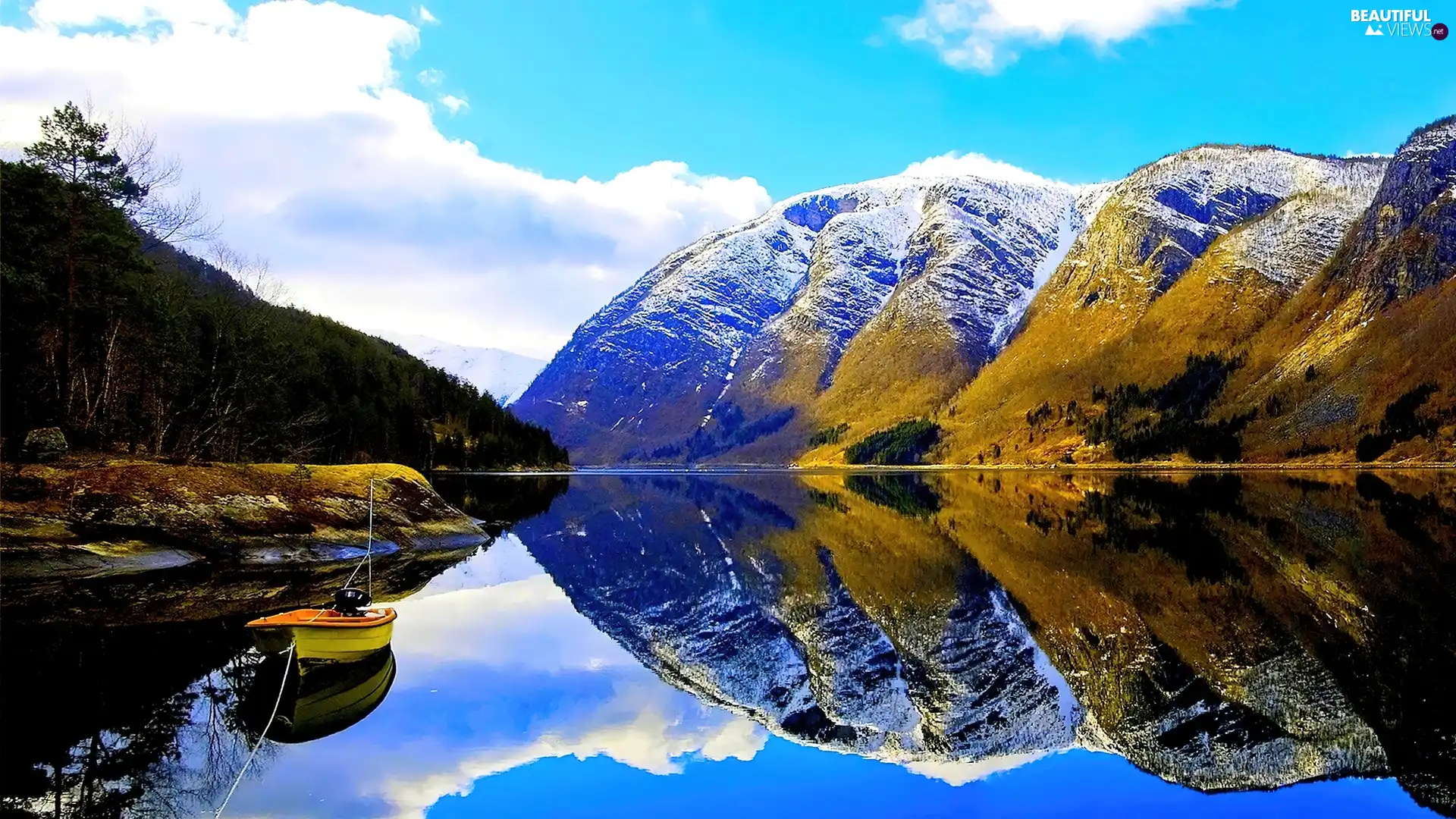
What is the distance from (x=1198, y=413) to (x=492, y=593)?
635 ft

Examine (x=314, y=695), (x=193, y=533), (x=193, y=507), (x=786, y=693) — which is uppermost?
(x=193, y=507)

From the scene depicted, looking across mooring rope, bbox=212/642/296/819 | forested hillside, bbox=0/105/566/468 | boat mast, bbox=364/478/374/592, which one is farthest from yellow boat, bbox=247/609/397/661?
forested hillside, bbox=0/105/566/468

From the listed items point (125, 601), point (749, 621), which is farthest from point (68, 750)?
point (749, 621)

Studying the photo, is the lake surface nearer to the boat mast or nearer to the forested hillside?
the boat mast

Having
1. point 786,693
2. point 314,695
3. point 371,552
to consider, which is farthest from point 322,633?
point 371,552

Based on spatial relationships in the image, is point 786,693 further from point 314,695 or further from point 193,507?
point 193,507

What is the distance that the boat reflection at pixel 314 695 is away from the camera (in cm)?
1396

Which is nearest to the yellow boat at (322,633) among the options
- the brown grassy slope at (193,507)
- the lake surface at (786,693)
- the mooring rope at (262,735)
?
the mooring rope at (262,735)

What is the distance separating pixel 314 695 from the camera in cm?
1583

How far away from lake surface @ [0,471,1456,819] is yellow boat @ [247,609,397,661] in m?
0.62

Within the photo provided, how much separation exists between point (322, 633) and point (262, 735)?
320 centimetres

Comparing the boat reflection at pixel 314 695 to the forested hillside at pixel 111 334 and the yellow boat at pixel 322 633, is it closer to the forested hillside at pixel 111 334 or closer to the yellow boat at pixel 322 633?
the yellow boat at pixel 322 633

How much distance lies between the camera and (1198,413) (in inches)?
7195

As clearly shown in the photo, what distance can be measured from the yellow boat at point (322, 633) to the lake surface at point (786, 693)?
624mm
